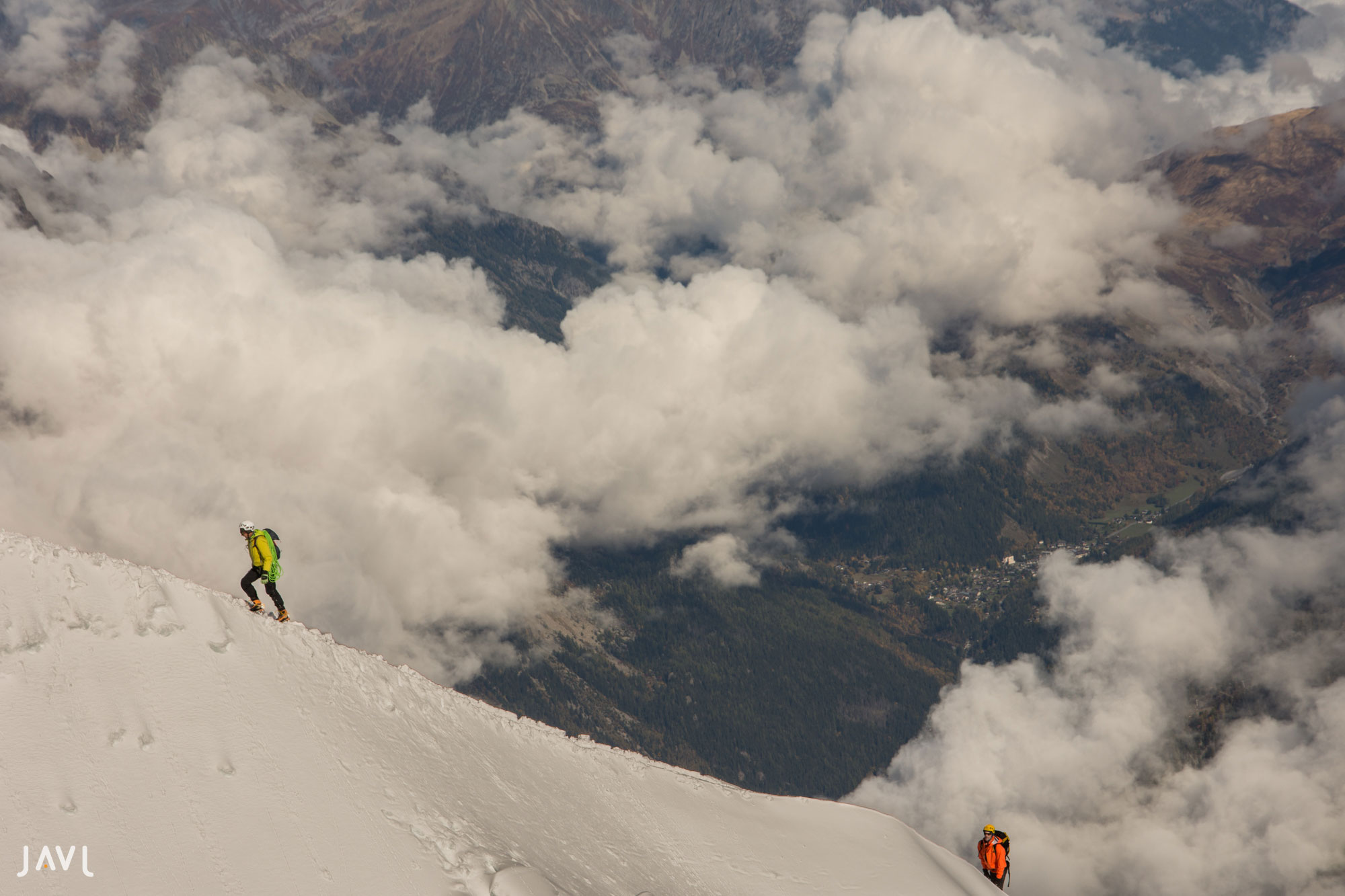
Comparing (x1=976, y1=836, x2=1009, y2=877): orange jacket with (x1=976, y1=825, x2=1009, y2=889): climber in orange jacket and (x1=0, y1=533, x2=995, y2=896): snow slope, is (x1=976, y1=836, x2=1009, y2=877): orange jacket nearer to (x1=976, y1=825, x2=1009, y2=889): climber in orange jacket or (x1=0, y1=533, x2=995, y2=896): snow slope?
(x1=976, y1=825, x2=1009, y2=889): climber in orange jacket

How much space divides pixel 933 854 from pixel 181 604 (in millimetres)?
45150

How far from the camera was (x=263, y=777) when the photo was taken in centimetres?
2966

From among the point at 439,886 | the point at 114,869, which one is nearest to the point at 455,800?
the point at 439,886

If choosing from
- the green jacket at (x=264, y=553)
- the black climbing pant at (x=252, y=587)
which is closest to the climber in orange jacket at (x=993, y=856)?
the black climbing pant at (x=252, y=587)

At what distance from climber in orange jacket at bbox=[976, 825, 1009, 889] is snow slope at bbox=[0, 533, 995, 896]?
5811 mm

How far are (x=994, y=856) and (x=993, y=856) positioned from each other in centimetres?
8

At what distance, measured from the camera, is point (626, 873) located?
39.7 meters

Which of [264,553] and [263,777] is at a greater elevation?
[264,553]

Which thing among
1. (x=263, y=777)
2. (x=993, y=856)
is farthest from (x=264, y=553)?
(x=993, y=856)

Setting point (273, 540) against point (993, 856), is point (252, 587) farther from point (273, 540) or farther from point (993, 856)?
point (993, 856)

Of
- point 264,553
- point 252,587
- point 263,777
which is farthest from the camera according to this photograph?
point 252,587

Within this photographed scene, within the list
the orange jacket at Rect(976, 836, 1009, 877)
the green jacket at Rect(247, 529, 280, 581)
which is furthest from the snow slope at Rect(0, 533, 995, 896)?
the orange jacket at Rect(976, 836, 1009, 877)

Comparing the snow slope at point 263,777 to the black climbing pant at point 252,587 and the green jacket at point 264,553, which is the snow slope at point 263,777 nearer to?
the black climbing pant at point 252,587

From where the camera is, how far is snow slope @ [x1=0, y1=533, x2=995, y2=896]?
25312 millimetres
